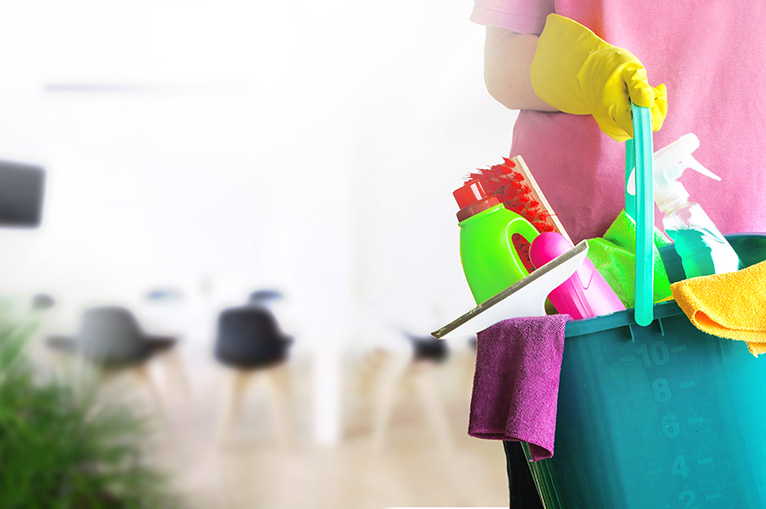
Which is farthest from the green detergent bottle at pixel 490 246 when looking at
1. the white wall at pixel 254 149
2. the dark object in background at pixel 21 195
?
the dark object in background at pixel 21 195

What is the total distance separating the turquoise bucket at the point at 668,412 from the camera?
17.7 inches

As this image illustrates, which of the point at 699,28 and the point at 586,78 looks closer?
the point at 586,78

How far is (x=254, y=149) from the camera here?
5.55 ft

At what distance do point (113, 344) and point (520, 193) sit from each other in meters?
1.34

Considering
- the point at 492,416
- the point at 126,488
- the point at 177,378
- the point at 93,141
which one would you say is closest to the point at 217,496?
the point at 126,488

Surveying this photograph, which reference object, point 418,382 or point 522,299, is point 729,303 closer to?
point 522,299

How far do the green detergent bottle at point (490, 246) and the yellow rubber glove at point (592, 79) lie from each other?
0.12m

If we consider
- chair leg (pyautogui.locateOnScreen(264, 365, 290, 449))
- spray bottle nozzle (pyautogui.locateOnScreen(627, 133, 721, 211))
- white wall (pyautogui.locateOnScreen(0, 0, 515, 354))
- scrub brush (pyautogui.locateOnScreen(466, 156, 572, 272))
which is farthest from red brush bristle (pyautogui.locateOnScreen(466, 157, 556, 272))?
chair leg (pyautogui.locateOnScreen(264, 365, 290, 449))

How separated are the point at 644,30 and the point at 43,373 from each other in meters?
Answer: 1.55

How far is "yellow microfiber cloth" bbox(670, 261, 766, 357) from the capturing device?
43cm

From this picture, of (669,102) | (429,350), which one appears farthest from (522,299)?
(429,350)

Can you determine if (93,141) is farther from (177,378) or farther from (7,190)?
(177,378)

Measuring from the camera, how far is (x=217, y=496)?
1617mm

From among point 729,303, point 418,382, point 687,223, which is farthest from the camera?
point 418,382
